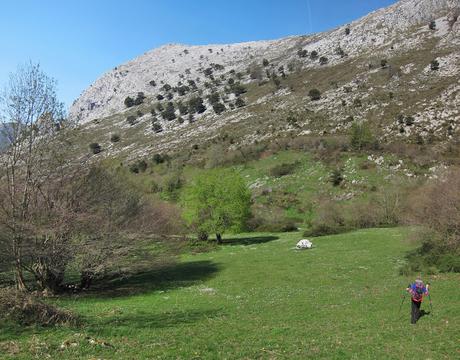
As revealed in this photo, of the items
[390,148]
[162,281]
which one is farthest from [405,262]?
[390,148]

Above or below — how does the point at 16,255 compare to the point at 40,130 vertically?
below

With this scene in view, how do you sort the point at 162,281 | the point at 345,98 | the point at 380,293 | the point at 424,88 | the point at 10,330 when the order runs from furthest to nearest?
the point at 345,98 < the point at 424,88 < the point at 162,281 < the point at 380,293 < the point at 10,330

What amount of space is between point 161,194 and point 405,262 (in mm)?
60483

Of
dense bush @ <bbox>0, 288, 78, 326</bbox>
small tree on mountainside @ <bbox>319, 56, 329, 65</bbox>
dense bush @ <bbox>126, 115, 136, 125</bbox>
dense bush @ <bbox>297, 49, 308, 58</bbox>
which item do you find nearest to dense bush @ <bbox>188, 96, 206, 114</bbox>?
dense bush @ <bbox>126, 115, 136, 125</bbox>

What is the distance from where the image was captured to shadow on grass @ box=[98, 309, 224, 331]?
19203 millimetres

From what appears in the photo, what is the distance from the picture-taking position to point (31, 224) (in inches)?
1121

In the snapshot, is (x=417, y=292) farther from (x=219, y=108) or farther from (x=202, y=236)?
(x=219, y=108)

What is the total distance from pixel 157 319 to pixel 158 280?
1716 cm

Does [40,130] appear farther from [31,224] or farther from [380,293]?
[380,293]

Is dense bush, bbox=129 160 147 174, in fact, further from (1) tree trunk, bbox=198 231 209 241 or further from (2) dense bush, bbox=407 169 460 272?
(2) dense bush, bbox=407 169 460 272

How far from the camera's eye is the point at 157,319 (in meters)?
20.9

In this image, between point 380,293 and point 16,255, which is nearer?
point 380,293

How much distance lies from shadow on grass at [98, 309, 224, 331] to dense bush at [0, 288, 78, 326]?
1.87m

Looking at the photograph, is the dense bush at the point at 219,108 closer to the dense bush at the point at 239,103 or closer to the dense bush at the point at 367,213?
the dense bush at the point at 239,103
